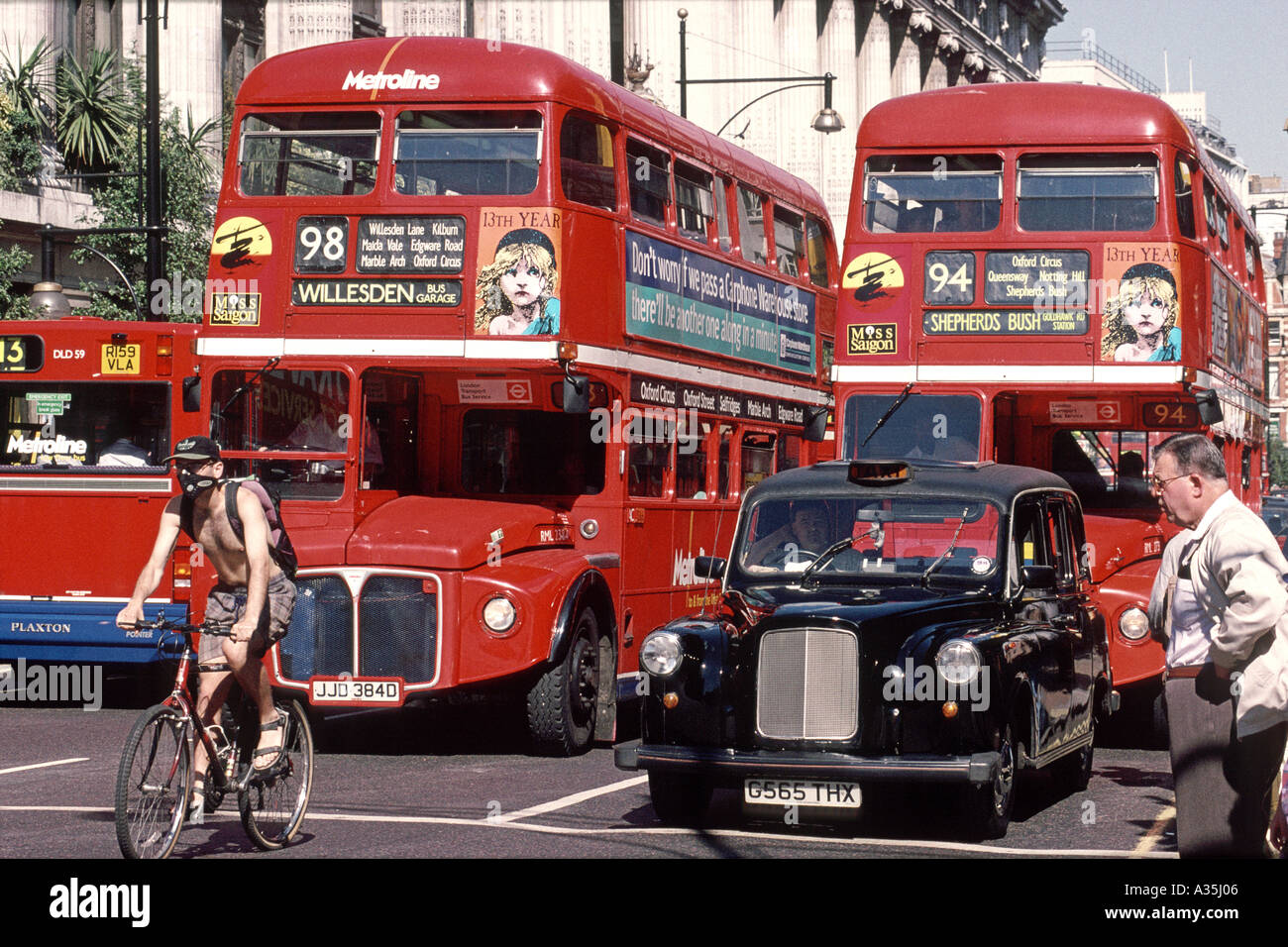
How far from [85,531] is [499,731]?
3995 millimetres

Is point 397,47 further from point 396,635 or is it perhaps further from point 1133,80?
point 1133,80

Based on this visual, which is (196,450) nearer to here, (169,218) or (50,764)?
(50,764)

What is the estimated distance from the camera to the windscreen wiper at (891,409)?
15.9 meters

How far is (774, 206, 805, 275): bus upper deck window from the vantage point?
19.4 m

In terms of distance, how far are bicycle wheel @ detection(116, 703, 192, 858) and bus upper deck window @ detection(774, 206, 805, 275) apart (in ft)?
36.2

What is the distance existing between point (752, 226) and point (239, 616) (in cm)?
984

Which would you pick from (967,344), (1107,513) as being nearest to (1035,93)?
(967,344)

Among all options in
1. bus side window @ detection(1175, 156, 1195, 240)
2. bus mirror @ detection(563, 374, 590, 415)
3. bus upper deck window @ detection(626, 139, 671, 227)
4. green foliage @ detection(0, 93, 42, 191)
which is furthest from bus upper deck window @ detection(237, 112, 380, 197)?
green foliage @ detection(0, 93, 42, 191)

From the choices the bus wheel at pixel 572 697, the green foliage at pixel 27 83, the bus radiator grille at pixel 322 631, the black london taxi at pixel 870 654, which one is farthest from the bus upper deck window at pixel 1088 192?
the green foliage at pixel 27 83

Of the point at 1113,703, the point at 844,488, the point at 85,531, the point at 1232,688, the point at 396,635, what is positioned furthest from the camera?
the point at 85,531

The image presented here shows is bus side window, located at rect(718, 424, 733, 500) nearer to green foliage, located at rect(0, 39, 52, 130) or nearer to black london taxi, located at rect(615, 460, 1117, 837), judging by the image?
black london taxi, located at rect(615, 460, 1117, 837)

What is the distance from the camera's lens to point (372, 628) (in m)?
13.5
